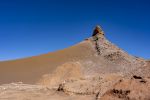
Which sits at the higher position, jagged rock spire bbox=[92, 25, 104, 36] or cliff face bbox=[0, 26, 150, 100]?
jagged rock spire bbox=[92, 25, 104, 36]

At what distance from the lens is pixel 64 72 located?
44156 mm

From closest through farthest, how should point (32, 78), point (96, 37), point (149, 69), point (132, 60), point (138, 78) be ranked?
point (138, 78) < point (149, 69) < point (32, 78) < point (132, 60) < point (96, 37)

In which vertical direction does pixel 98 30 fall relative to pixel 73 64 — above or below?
above

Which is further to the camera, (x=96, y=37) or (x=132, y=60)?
(x=96, y=37)

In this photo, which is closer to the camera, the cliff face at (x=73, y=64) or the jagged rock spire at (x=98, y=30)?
the cliff face at (x=73, y=64)

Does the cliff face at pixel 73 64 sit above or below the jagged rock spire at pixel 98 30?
below

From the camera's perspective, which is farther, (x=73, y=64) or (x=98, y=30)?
(x=98, y=30)

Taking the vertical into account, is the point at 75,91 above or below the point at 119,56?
below

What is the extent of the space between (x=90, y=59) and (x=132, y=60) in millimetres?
7153

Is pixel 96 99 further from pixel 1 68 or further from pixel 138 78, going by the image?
pixel 1 68

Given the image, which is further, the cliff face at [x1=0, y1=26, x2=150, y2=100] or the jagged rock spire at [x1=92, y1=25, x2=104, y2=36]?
the jagged rock spire at [x1=92, y1=25, x2=104, y2=36]

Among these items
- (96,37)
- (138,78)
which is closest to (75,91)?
(138,78)

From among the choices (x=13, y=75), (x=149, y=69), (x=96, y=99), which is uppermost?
(x=13, y=75)

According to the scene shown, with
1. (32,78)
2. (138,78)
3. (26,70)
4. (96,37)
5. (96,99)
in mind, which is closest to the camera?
(138,78)
